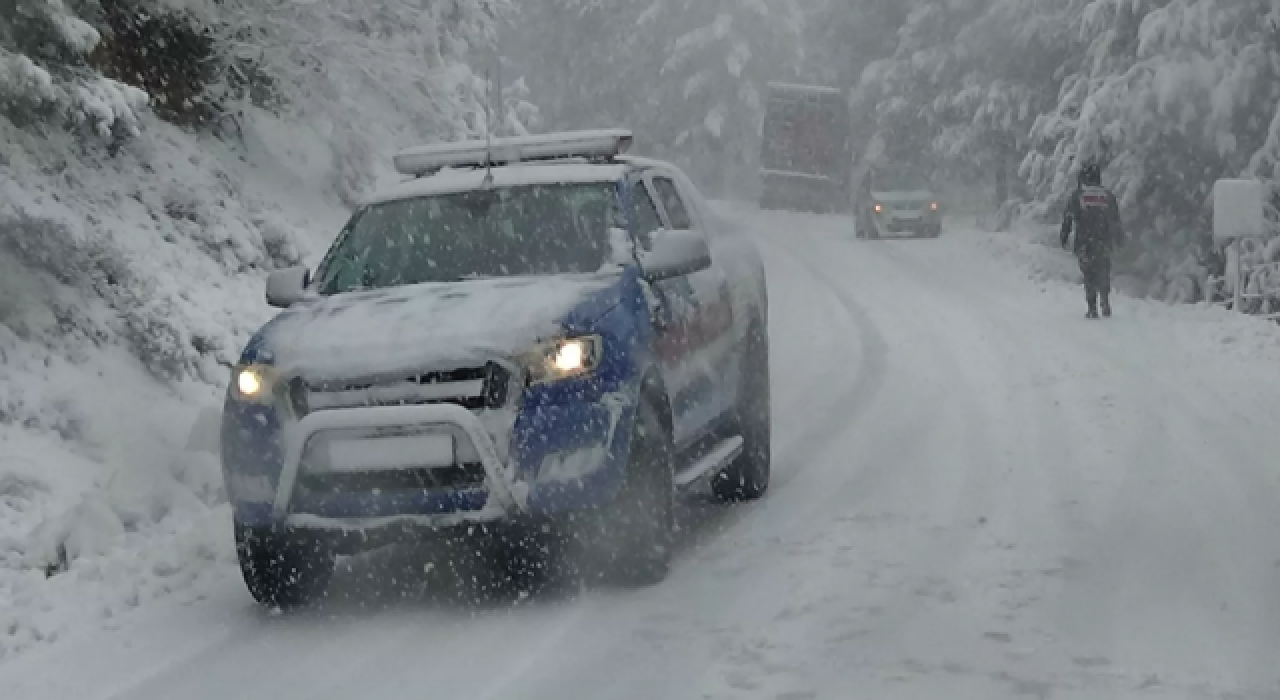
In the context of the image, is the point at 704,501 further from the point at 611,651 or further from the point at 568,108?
the point at 568,108

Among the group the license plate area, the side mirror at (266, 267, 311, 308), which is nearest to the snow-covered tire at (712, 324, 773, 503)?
the side mirror at (266, 267, 311, 308)

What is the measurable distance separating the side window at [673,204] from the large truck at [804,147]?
3553cm

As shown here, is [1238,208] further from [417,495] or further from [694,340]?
[417,495]

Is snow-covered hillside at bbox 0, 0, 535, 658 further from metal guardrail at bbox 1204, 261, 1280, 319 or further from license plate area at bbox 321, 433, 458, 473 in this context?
metal guardrail at bbox 1204, 261, 1280, 319

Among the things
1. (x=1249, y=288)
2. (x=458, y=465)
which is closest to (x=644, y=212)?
(x=458, y=465)

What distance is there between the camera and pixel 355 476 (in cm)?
633

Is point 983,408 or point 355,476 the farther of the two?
point 983,408

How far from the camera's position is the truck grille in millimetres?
6262

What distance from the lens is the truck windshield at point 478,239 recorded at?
7359 millimetres

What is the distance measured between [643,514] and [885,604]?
106cm

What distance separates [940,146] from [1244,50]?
18.3 metres

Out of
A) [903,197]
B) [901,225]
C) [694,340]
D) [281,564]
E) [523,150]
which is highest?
[523,150]

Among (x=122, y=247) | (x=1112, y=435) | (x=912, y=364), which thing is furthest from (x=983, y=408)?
(x=122, y=247)

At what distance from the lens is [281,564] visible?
676 centimetres
